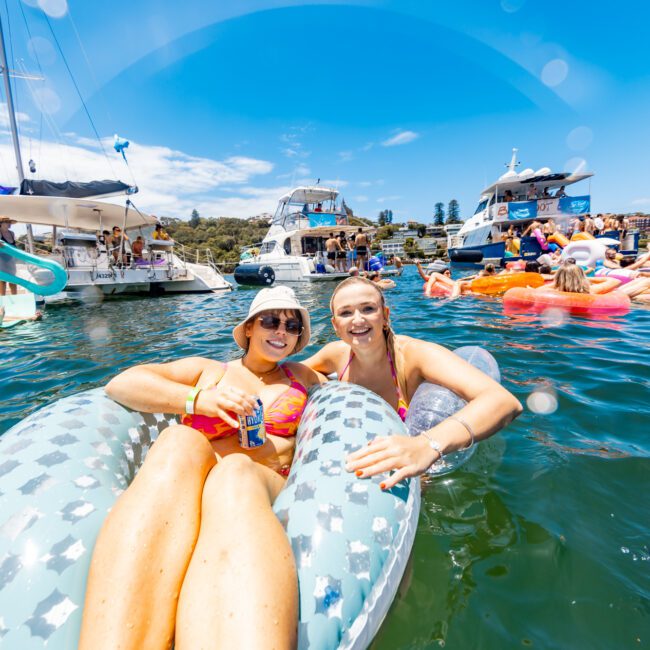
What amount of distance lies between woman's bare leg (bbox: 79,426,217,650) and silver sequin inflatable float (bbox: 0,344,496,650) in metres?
0.13

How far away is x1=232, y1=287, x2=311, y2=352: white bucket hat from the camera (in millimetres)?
2230

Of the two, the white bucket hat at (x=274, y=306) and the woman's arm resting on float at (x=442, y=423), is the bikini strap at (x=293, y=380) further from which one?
the woman's arm resting on float at (x=442, y=423)

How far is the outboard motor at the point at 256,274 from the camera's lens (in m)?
17.9

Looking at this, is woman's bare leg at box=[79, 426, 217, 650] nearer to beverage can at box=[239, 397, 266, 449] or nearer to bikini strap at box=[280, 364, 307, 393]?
beverage can at box=[239, 397, 266, 449]

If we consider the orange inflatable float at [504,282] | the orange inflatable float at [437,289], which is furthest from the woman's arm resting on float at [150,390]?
the orange inflatable float at [437,289]

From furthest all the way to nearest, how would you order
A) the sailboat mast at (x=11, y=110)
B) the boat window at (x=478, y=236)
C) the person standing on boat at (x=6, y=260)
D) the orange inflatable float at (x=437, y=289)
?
1. the boat window at (x=478, y=236)
2. the sailboat mast at (x=11, y=110)
3. the orange inflatable float at (x=437, y=289)
4. the person standing on boat at (x=6, y=260)

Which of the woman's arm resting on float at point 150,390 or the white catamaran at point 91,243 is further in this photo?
the white catamaran at point 91,243

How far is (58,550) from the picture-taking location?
3.97ft

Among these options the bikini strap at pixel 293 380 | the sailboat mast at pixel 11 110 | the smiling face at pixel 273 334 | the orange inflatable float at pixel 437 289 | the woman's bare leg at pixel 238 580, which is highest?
the sailboat mast at pixel 11 110

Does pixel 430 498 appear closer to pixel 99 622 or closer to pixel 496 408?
pixel 496 408

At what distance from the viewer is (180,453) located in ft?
4.92

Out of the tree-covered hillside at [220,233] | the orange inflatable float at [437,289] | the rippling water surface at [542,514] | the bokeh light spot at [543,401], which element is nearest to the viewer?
the rippling water surface at [542,514]

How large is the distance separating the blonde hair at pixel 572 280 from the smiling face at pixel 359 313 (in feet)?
22.1

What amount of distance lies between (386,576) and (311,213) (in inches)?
805
